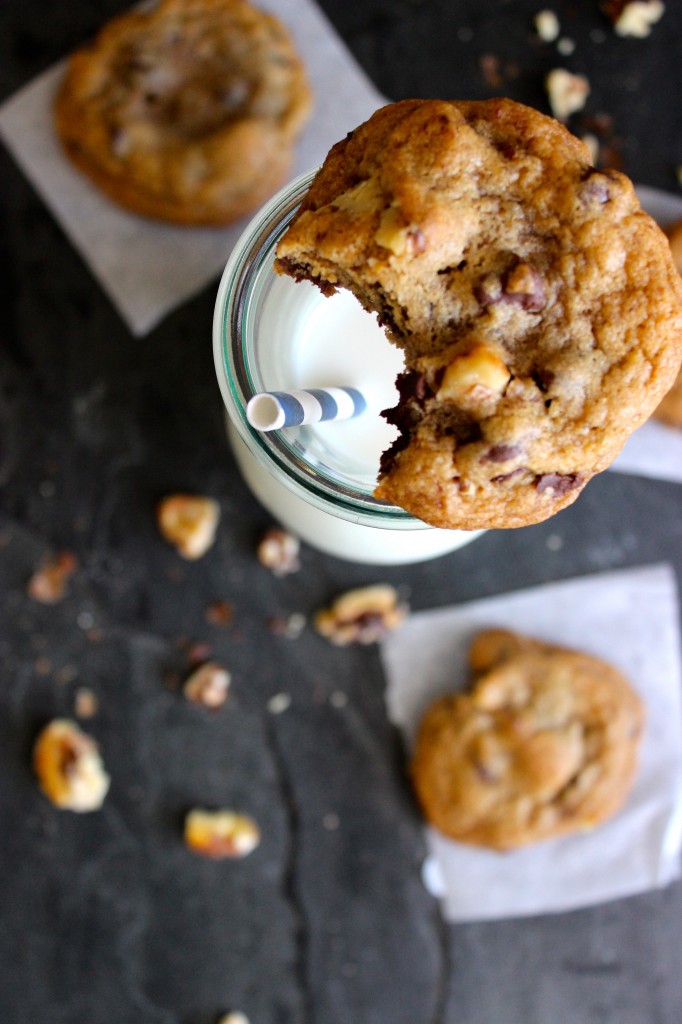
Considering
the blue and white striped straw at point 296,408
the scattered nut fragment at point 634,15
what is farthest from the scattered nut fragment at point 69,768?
the scattered nut fragment at point 634,15

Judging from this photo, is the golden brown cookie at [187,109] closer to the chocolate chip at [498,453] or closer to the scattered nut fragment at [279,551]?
the scattered nut fragment at [279,551]

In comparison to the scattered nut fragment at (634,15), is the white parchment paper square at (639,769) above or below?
below

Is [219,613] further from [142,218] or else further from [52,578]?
[142,218]

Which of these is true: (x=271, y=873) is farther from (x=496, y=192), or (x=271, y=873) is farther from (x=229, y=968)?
(x=496, y=192)

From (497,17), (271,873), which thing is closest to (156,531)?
(271,873)

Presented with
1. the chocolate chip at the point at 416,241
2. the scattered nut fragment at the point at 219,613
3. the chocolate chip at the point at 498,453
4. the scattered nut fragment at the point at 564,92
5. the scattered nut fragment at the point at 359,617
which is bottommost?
the scattered nut fragment at the point at 359,617

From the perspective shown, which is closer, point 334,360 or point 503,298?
point 503,298

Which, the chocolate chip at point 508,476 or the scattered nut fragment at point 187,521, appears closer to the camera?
the chocolate chip at point 508,476

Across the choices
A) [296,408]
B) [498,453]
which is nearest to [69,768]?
[296,408]
